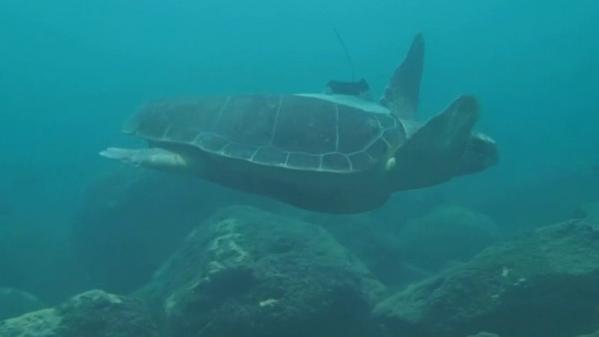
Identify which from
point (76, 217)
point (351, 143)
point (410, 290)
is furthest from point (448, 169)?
point (76, 217)

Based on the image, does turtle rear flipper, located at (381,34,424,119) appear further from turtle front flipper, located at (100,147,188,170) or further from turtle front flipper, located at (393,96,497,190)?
turtle front flipper, located at (100,147,188,170)

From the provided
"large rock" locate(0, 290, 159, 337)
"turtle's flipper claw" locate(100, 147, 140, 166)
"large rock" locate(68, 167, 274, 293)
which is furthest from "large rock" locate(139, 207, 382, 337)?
"large rock" locate(68, 167, 274, 293)

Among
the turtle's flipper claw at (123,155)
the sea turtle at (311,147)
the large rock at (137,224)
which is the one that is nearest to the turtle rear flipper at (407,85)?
the sea turtle at (311,147)

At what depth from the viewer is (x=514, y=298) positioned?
19.1 feet

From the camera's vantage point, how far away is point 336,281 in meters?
6.84

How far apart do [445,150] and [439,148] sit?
142 millimetres

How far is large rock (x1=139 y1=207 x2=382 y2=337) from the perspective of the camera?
619cm

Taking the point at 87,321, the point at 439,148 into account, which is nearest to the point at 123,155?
the point at 87,321

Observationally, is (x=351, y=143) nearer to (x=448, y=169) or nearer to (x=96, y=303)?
(x=448, y=169)

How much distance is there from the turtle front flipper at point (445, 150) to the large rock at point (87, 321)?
14.7 feet

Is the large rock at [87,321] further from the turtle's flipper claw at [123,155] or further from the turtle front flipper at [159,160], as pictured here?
the turtle's flipper claw at [123,155]

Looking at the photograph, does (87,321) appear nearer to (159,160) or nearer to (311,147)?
(159,160)

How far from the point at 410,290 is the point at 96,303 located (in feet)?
13.3

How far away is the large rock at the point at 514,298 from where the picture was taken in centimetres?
579
